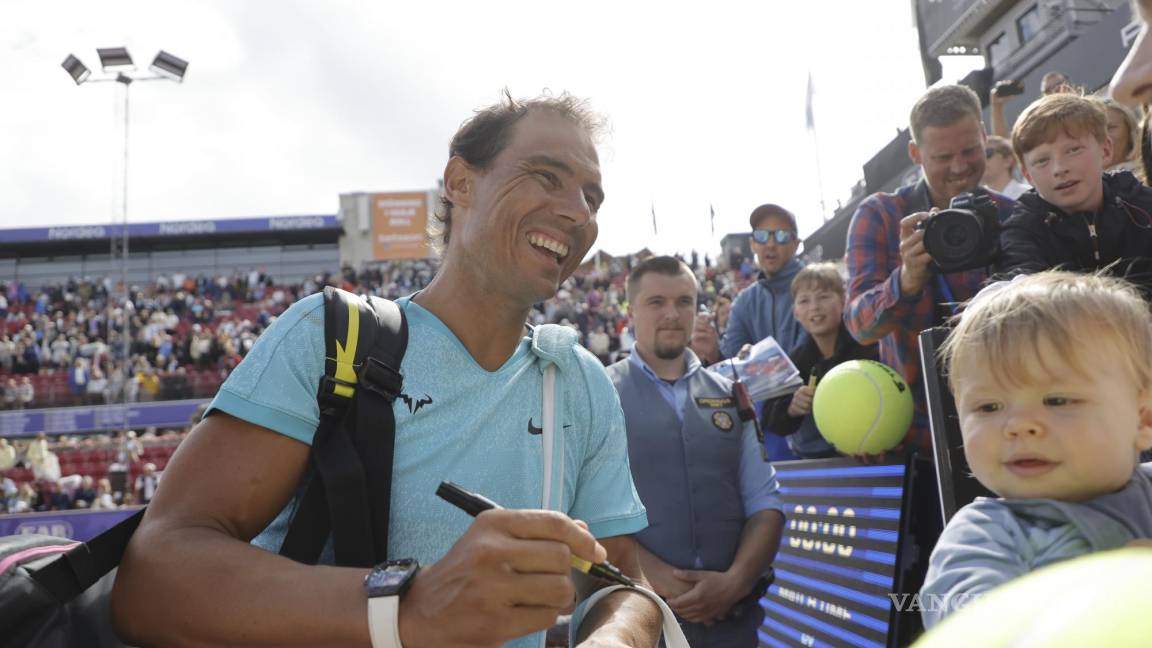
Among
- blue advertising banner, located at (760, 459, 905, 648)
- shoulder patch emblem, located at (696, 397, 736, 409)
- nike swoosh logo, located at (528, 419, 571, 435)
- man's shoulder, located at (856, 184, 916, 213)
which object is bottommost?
blue advertising banner, located at (760, 459, 905, 648)

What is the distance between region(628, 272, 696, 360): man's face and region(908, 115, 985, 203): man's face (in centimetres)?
136

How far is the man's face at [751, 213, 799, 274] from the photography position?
5.51m

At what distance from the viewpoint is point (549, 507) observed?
1.87 metres

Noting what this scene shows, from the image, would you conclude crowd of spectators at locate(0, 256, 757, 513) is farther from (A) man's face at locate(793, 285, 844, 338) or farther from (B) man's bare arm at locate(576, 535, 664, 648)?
(B) man's bare arm at locate(576, 535, 664, 648)

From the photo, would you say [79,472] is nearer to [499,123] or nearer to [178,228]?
[499,123]

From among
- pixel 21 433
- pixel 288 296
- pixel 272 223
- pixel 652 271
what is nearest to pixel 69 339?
pixel 21 433

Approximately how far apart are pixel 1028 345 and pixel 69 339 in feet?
129

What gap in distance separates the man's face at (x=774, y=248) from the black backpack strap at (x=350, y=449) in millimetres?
4156

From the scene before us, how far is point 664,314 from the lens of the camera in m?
4.43

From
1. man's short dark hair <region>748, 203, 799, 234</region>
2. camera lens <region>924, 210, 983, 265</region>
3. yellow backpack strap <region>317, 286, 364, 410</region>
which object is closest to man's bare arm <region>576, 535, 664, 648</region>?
yellow backpack strap <region>317, 286, 364, 410</region>

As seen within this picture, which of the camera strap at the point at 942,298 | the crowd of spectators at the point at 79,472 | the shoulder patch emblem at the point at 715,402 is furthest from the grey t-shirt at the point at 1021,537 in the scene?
the crowd of spectators at the point at 79,472

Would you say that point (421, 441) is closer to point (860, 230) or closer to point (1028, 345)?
point (1028, 345)

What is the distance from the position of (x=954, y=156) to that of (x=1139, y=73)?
150 centimetres

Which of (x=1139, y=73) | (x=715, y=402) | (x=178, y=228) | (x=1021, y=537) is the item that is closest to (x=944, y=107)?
(x=1139, y=73)
